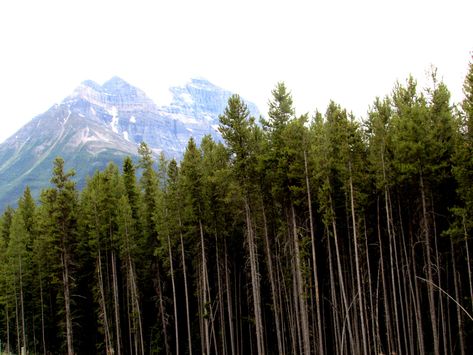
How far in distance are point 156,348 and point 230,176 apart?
18142 mm

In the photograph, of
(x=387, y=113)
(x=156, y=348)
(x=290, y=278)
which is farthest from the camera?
(x=156, y=348)

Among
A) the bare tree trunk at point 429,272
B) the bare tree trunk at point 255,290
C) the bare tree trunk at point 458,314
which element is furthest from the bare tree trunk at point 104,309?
the bare tree trunk at point 458,314

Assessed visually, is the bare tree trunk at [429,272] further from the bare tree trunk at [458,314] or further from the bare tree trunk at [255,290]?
the bare tree trunk at [255,290]

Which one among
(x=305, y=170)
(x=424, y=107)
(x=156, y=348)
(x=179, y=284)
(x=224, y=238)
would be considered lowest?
(x=156, y=348)

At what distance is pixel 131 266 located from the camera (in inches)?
1475

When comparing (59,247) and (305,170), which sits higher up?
(305,170)

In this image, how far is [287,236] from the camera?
103 ft

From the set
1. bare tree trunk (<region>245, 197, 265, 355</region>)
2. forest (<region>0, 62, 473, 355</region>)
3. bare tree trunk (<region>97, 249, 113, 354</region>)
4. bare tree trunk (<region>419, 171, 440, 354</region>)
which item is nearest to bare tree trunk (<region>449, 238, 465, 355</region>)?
forest (<region>0, 62, 473, 355</region>)

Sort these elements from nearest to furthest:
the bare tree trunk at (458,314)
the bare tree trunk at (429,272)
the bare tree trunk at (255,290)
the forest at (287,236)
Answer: the bare tree trunk at (458,314) < the bare tree trunk at (429,272) < the forest at (287,236) < the bare tree trunk at (255,290)

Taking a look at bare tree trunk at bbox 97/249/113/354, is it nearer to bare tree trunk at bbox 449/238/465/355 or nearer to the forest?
the forest

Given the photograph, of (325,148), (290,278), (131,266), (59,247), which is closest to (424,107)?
(325,148)

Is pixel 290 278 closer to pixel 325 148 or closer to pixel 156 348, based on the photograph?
pixel 325 148

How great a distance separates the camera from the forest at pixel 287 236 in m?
26.6

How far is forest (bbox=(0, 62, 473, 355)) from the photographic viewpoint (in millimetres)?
26578
